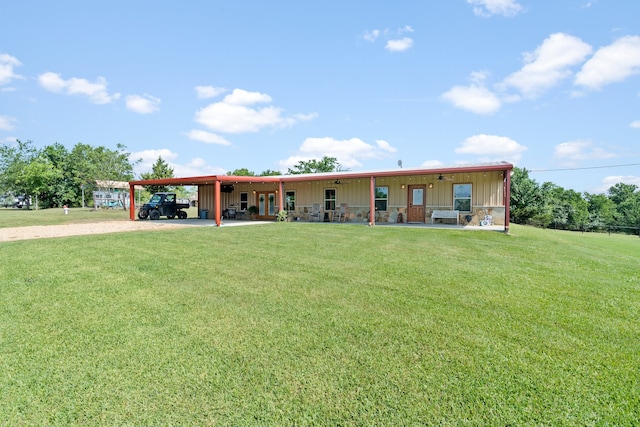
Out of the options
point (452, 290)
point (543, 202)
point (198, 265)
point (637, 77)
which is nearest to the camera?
point (452, 290)

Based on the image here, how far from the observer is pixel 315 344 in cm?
293

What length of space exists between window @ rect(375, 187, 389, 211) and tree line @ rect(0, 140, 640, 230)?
46.6ft

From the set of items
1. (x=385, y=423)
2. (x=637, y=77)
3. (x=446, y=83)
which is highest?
(x=637, y=77)

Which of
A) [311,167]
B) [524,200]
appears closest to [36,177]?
[311,167]

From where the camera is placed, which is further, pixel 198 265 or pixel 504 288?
pixel 198 265

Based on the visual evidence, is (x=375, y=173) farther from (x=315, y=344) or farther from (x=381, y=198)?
(x=315, y=344)

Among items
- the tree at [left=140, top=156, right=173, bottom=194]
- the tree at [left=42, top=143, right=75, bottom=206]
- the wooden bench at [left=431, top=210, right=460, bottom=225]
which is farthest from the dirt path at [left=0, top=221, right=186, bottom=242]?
the tree at [left=42, top=143, right=75, bottom=206]

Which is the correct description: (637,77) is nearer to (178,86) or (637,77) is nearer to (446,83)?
(446,83)

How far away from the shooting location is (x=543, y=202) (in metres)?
22.8

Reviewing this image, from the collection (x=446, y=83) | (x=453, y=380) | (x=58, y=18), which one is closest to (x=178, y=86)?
(x=58, y=18)

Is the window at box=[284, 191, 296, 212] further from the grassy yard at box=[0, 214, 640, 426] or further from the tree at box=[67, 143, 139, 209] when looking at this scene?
the tree at box=[67, 143, 139, 209]

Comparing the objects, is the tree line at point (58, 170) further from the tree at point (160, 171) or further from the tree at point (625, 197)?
the tree at point (625, 197)

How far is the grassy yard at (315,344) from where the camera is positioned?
212 cm

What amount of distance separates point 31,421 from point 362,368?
2.30 m
